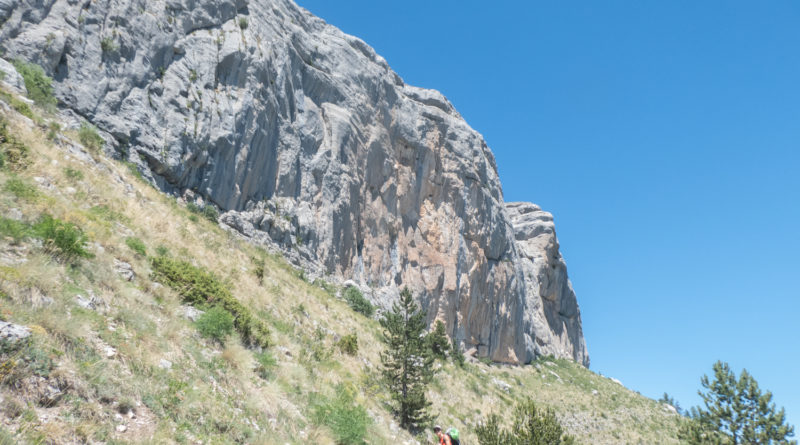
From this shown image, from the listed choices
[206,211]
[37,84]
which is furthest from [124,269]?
[206,211]

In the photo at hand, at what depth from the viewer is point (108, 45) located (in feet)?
86.4

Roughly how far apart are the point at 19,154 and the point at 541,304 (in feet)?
266

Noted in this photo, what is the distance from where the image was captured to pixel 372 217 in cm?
4612

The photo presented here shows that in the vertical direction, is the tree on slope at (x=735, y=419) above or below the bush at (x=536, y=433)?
above

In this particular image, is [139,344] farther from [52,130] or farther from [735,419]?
[735,419]

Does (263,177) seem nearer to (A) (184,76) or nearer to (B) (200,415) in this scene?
(A) (184,76)

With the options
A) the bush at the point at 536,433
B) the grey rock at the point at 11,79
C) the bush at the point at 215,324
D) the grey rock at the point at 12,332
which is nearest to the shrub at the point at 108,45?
the grey rock at the point at 11,79

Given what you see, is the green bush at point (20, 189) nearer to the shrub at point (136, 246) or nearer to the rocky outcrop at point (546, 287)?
the shrub at point (136, 246)

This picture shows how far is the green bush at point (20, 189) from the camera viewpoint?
9266mm

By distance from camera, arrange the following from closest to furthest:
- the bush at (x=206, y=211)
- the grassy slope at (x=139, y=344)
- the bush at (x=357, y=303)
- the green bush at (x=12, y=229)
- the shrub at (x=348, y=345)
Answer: the grassy slope at (x=139, y=344) < the green bush at (x=12, y=229) < the shrub at (x=348, y=345) < the bush at (x=206, y=211) < the bush at (x=357, y=303)

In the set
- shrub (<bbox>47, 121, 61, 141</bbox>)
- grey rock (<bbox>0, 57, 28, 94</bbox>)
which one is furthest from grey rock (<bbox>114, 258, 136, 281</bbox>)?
grey rock (<bbox>0, 57, 28, 94</bbox>)

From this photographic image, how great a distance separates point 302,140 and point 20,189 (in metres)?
30.4

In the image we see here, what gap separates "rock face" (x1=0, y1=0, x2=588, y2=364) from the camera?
26234 millimetres

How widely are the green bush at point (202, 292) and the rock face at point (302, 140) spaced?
1813 cm
